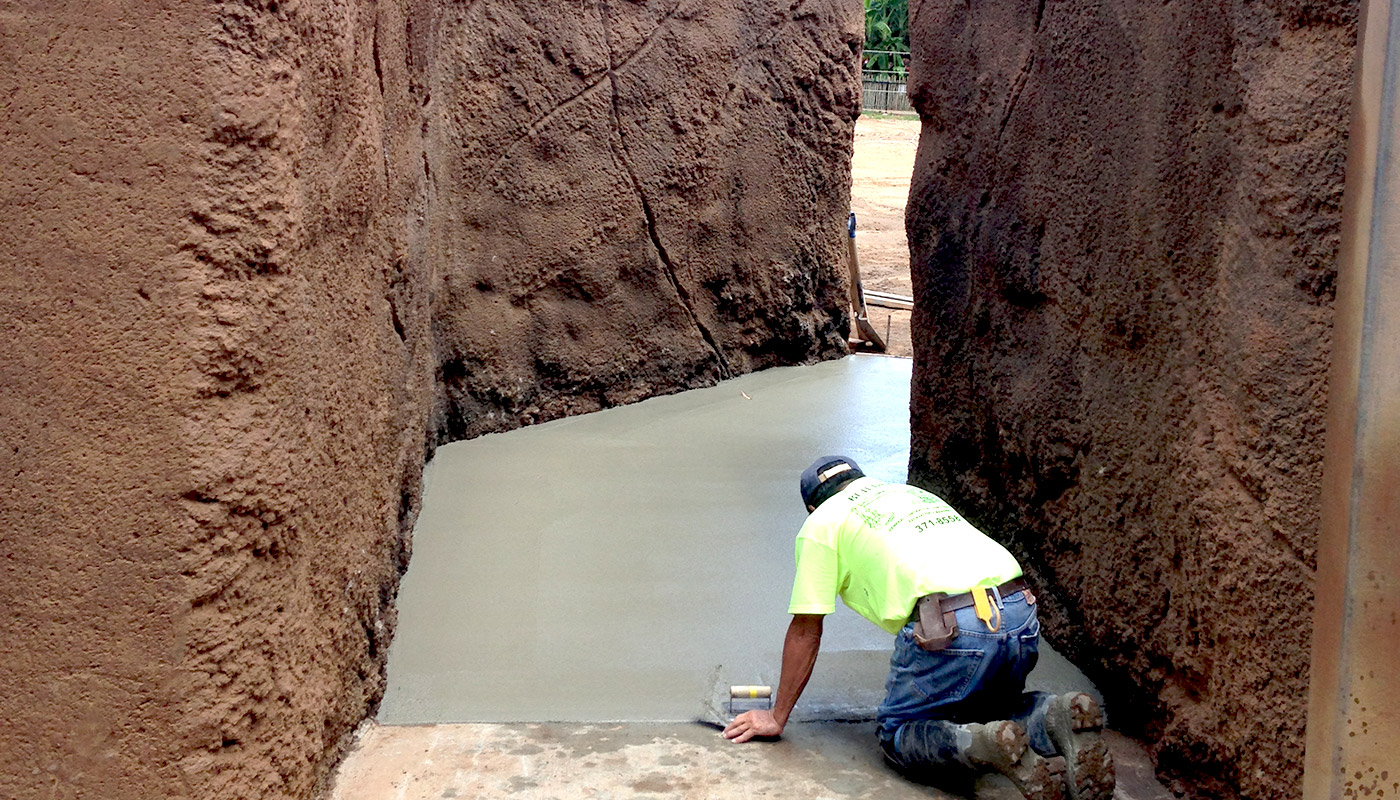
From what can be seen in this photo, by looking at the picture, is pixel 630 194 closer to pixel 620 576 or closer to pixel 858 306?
pixel 620 576

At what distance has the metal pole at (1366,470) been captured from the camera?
65.7 inches

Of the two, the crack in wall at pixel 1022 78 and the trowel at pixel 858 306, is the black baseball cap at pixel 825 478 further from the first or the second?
the trowel at pixel 858 306

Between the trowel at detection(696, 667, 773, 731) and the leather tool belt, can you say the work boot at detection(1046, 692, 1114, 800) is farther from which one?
the trowel at detection(696, 667, 773, 731)

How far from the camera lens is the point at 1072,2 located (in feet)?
9.68

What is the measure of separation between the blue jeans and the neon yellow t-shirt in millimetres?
62

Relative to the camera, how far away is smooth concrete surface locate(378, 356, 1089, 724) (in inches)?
114

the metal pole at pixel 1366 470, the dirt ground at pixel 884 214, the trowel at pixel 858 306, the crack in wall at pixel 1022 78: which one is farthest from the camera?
the dirt ground at pixel 884 214

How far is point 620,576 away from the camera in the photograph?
11.3 feet

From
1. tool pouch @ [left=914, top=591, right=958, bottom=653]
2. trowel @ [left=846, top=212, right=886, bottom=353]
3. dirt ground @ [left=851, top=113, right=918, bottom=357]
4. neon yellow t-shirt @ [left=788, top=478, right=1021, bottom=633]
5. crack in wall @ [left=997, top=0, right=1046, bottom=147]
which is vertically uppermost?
crack in wall @ [left=997, top=0, right=1046, bottom=147]

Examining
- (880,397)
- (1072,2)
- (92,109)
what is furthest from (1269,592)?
(880,397)

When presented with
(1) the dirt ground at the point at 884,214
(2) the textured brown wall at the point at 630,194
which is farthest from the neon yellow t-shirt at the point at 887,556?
(1) the dirt ground at the point at 884,214

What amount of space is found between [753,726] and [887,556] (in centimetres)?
44

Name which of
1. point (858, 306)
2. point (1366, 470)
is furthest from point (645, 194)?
point (1366, 470)

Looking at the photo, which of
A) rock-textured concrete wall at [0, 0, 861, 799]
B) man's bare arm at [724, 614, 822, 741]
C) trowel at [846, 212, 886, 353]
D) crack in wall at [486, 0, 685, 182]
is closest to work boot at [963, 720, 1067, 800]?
man's bare arm at [724, 614, 822, 741]
